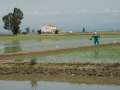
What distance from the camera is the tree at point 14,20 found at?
290ft

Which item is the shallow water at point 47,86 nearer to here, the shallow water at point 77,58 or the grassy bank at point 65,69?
the grassy bank at point 65,69

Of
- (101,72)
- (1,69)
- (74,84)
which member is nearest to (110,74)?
(101,72)

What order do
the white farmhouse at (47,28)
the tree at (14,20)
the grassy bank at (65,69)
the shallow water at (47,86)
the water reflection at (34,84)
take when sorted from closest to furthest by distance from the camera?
the shallow water at (47,86) < the water reflection at (34,84) < the grassy bank at (65,69) < the tree at (14,20) < the white farmhouse at (47,28)

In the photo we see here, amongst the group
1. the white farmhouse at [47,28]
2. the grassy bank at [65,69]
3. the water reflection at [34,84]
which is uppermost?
the white farmhouse at [47,28]

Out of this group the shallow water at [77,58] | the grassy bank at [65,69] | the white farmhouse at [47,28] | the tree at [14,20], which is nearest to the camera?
the grassy bank at [65,69]

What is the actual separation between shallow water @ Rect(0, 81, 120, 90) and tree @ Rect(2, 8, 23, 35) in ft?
229

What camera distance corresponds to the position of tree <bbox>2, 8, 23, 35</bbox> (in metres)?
88.4

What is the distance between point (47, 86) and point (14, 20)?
73.6 m

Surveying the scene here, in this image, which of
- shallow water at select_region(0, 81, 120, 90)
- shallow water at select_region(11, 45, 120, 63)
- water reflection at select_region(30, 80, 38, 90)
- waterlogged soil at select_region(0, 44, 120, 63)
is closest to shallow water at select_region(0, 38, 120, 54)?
A: waterlogged soil at select_region(0, 44, 120, 63)

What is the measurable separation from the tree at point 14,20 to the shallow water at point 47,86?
6974 centimetres

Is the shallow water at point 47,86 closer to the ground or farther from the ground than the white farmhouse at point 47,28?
closer to the ground

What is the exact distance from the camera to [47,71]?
20375 mm

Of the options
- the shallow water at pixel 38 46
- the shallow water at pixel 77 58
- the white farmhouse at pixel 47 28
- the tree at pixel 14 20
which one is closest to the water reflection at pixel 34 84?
the shallow water at pixel 77 58

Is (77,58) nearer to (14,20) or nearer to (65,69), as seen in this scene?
(65,69)
